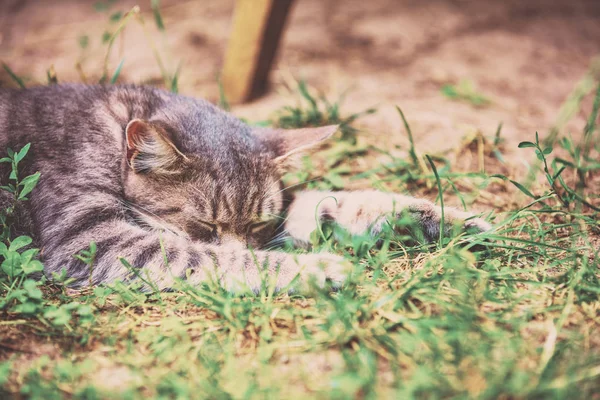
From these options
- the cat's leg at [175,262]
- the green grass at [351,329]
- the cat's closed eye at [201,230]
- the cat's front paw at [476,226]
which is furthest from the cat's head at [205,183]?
the cat's front paw at [476,226]

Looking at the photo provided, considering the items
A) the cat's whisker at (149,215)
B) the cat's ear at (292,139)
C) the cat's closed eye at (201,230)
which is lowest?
the cat's closed eye at (201,230)

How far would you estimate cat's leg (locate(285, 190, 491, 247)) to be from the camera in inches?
72.8

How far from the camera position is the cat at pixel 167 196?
1685mm

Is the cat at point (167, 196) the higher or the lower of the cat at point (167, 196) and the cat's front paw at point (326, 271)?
the higher

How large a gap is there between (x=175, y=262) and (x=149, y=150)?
436 mm

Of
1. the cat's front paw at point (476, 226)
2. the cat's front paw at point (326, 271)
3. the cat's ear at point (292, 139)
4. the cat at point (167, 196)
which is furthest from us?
the cat's ear at point (292, 139)

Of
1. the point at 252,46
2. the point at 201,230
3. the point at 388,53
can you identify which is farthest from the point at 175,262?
the point at 388,53

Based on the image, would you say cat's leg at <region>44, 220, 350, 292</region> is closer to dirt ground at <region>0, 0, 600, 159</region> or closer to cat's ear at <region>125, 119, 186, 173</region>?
cat's ear at <region>125, 119, 186, 173</region>

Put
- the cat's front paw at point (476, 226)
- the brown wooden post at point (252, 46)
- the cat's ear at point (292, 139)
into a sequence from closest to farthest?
the cat's front paw at point (476, 226) → the cat's ear at point (292, 139) → the brown wooden post at point (252, 46)

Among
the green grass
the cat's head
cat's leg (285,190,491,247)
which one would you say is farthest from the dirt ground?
the green grass

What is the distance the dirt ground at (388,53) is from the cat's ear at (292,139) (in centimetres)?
73

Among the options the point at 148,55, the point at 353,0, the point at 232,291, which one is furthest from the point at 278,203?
the point at 353,0

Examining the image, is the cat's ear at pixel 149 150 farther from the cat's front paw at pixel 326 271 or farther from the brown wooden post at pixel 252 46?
the brown wooden post at pixel 252 46

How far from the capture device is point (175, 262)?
168cm
